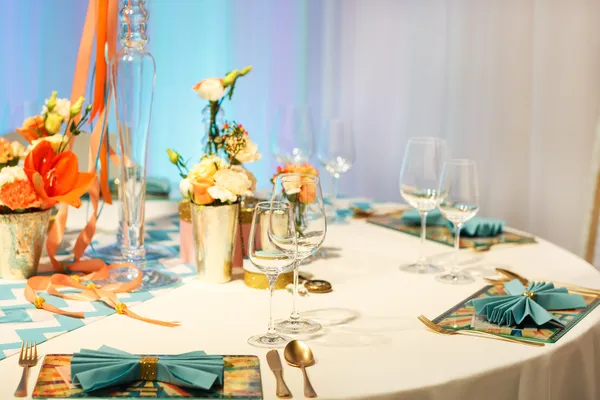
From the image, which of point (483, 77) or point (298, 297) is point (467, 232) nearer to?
point (298, 297)

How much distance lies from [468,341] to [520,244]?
0.81 m

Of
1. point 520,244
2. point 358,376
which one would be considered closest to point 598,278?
point 520,244

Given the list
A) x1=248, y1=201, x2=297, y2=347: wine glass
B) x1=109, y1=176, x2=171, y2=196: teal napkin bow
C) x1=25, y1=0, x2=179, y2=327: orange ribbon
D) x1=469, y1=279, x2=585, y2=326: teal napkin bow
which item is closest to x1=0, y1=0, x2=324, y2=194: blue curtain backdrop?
x1=109, y1=176, x2=171, y2=196: teal napkin bow

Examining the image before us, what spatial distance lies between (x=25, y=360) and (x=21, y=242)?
531 millimetres

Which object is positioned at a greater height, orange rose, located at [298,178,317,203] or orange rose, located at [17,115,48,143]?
orange rose, located at [17,115,48,143]

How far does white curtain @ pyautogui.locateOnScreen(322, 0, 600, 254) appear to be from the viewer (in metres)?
3.60

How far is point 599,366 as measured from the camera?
142 cm

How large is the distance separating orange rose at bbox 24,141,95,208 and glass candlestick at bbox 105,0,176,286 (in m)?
0.14

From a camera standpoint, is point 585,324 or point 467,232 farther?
point 467,232

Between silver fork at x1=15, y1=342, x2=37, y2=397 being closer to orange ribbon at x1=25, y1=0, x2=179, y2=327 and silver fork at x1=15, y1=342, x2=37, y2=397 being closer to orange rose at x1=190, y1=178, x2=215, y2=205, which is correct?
orange ribbon at x1=25, y1=0, x2=179, y2=327

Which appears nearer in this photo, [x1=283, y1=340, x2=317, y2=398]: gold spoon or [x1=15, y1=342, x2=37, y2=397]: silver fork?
[x1=15, y1=342, x2=37, y2=397]: silver fork

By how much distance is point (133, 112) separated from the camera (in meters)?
1.75

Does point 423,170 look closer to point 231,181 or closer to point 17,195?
point 231,181

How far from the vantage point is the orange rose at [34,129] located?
1788 mm
